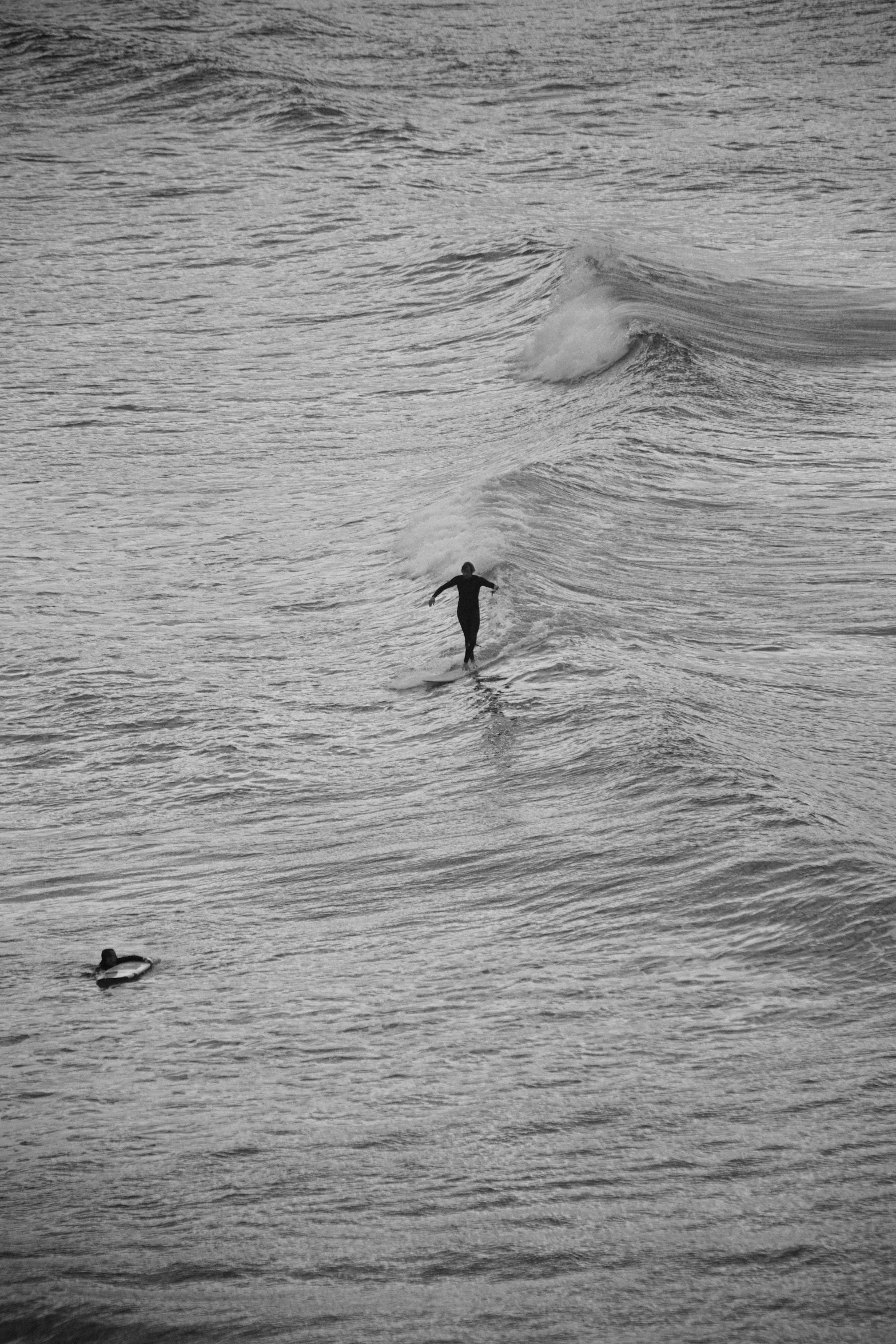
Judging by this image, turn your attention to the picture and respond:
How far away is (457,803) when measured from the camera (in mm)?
10961

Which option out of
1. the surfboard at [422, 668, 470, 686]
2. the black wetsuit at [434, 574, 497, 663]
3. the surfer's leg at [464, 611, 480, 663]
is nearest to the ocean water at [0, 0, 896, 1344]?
the surfboard at [422, 668, 470, 686]

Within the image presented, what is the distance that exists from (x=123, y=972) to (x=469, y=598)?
15.5ft

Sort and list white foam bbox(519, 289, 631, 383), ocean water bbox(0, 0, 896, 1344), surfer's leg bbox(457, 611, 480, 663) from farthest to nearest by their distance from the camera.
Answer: white foam bbox(519, 289, 631, 383)
surfer's leg bbox(457, 611, 480, 663)
ocean water bbox(0, 0, 896, 1344)

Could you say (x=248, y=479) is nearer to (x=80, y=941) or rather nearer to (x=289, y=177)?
(x=80, y=941)

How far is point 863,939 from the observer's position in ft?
28.6

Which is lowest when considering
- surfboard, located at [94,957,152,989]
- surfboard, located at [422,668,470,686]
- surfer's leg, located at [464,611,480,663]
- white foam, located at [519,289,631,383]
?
surfboard, located at [94,957,152,989]

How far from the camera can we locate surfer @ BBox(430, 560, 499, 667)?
12586 mm

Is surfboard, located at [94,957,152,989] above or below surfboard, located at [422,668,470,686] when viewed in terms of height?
below

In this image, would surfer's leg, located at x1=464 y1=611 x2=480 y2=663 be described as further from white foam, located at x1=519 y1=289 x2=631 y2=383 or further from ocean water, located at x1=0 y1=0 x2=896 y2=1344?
white foam, located at x1=519 y1=289 x2=631 y2=383

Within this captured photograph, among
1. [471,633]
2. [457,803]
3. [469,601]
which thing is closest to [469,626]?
[471,633]

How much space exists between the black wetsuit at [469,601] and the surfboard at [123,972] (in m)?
4.32

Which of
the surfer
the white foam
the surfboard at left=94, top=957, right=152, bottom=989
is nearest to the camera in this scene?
the surfboard at left=94, top=957, right=152, bottom=989

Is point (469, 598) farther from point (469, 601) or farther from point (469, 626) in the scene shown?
point (469, 626)

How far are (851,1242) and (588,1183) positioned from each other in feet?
3.87
